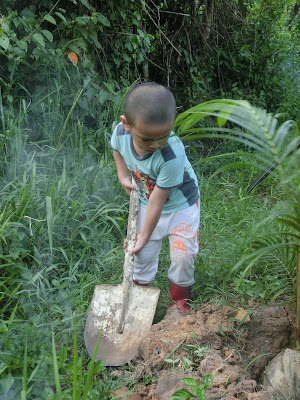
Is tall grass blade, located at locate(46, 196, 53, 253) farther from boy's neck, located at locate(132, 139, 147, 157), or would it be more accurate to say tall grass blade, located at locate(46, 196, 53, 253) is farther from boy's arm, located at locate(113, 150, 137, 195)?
boy's neck, located at locate(132, 139, 147, 157)

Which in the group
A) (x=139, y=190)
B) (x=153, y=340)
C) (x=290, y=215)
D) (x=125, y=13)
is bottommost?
(x=153, y=340)

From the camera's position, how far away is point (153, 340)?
7.20 ft

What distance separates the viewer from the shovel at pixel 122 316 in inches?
89.8

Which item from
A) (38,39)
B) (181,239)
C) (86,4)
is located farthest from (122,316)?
(86,4)

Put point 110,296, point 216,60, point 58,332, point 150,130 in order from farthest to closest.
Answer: point 216,60 < point 110,296 < point 58,332 < point 150,130

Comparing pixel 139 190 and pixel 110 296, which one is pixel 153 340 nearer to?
pixel 110 296

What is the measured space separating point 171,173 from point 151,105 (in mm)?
376

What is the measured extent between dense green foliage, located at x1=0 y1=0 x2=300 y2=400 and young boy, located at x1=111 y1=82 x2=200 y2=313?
19cm

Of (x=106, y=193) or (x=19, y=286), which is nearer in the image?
(x=19, y=286)

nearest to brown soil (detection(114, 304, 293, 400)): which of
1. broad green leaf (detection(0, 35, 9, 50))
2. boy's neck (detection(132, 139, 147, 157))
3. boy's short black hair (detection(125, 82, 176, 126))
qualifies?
boy's neck (detection(132, 139, 147, 157))

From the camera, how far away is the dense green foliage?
2.04 metres

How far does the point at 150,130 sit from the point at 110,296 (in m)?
0.96

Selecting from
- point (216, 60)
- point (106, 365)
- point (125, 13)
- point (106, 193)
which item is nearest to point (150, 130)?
point (106, 365)

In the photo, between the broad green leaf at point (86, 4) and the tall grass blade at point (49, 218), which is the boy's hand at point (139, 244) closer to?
the tall grass blade at point (49, 218)
